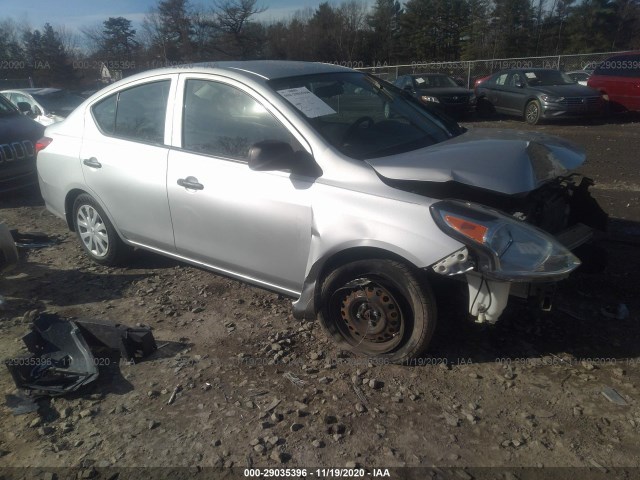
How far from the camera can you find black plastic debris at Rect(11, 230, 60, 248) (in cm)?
561

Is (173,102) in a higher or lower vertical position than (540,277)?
higher

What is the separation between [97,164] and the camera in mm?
4340

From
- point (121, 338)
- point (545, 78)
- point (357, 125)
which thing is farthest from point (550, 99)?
point (121, 338)

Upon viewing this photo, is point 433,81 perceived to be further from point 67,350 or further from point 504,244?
point 67,350

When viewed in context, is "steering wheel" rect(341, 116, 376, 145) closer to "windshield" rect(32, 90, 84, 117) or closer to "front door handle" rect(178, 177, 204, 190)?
"front door handle" rect(178, 177, 204, 190)

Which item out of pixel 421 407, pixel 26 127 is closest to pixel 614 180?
pixel 421 407

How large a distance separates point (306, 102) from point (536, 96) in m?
12.5

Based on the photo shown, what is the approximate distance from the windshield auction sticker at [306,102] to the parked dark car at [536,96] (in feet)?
39.3

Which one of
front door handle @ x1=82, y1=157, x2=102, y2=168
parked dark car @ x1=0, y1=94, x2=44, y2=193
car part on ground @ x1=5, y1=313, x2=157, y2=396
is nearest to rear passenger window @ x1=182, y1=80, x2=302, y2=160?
front door handle @ x1=82, y1=157, x2=102, y2=168

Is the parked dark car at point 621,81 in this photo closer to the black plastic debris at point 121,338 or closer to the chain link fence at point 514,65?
the chain link fence at point 514,65

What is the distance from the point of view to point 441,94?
15.8m

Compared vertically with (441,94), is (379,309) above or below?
below

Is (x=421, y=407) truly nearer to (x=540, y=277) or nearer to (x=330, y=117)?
(x=540, y=277)

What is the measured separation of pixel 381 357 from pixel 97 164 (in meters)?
2.91
